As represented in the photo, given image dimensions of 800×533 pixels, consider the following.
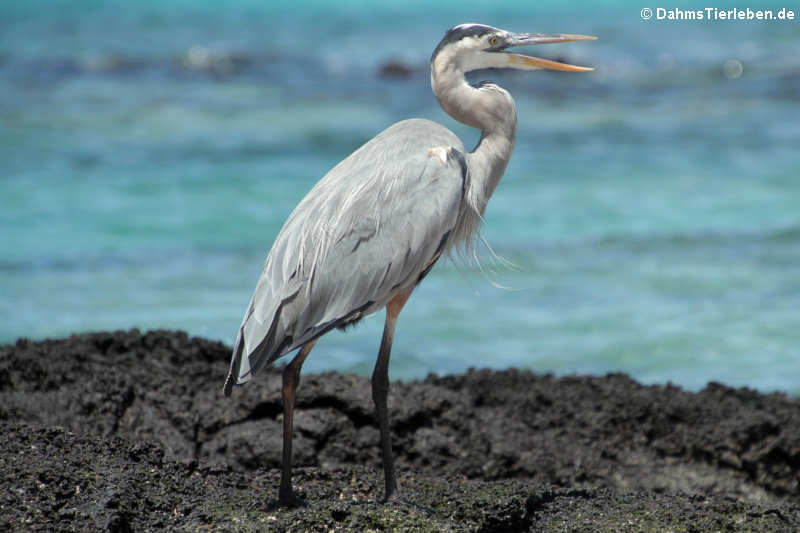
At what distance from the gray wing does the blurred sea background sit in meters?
0.49

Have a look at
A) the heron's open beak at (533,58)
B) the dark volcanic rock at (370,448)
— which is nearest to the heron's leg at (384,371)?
the dark volcanic rock at (370,448)

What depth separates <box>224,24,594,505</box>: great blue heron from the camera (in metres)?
3.82

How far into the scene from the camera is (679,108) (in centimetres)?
1664

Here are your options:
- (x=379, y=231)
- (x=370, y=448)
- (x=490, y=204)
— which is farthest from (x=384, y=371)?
(x=490, y=204)

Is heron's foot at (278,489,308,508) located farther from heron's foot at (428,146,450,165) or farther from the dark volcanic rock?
heron's foot at (428,146,450,165)

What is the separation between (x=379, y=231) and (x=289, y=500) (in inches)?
40.6

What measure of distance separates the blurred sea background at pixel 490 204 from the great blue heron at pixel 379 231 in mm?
464

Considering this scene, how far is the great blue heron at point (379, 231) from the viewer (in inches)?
150

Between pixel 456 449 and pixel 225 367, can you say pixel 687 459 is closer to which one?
pixel 456 449

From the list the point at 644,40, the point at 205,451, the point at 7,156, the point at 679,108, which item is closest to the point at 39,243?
the point at 7,156

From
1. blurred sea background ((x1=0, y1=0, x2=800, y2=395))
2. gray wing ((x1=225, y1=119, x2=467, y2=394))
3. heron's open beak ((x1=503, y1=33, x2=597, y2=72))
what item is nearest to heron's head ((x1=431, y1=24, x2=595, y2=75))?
heron's open beak ((x1=503, y1=33, x2=597, y2=72))

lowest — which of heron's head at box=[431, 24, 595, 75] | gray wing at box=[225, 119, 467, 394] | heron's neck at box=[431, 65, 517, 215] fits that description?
gray wing at box=[225, 119, 467, 394]

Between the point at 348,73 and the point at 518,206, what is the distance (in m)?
10.1

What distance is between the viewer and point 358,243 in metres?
3.95
